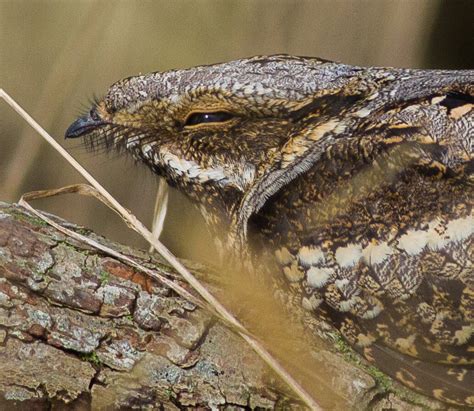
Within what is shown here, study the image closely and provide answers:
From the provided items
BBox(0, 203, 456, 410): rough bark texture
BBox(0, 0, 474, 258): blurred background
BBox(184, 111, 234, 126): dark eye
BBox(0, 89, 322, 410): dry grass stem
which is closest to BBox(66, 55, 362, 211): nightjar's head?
BBox(184, 111, 234, 126): dark eye

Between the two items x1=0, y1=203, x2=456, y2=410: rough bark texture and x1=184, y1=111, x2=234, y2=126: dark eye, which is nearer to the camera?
x1=0, y1=203, x2=456, y2=410: rough bark texture

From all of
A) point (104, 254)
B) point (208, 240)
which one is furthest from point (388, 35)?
point (104, 254)

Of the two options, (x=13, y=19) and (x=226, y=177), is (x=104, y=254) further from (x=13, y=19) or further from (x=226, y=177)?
(x=13, y=19)

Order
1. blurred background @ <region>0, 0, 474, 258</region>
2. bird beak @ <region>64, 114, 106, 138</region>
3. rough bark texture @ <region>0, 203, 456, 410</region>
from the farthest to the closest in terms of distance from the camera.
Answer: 1. blurred background @ <region>0, 0, 474, 258</region>
2. bird beak @ <region>64, 114, 106, 138</region>
3. rough bark texture @ <region>0, 203, 456, 410</region>

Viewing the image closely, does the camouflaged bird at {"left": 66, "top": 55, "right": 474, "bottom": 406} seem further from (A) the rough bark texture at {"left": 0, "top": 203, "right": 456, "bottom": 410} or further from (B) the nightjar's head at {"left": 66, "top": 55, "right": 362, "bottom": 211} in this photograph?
(A) the rough bark texture at {"left": 0, "top": 203, "right": 456, "bottom": 410}

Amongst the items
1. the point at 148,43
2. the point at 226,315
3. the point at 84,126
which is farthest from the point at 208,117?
the point at 148,43

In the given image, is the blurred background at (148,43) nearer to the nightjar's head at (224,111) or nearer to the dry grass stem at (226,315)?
the nightjar's head at (224,111)
